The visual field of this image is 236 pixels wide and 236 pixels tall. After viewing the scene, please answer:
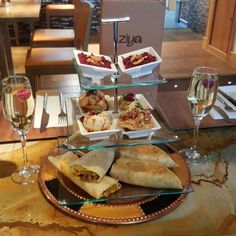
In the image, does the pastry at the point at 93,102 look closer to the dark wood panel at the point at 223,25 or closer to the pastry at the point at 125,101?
the pastry at the point at 125,101

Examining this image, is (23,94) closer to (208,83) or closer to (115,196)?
(115,196)

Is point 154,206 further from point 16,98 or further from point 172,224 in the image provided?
point 16,98

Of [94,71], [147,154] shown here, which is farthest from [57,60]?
[147,154]

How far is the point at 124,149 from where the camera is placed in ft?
2.25

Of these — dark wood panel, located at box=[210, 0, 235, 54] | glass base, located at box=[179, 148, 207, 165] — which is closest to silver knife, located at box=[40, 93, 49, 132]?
glass base, located at box=[179, 148, 207, 165]

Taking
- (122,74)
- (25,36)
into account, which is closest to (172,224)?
(122,74)

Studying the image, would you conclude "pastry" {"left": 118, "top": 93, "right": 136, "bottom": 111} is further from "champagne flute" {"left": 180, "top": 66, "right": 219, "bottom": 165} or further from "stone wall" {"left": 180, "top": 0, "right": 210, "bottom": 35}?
"stone wall" {"left": 180, "top": 0, "right": 210, "bottom": 35}

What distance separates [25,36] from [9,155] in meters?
3.31

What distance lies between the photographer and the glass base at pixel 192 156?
29.5 inches

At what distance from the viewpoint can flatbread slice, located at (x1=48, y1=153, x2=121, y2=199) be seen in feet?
1.99

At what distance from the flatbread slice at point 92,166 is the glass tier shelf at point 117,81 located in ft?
0.46

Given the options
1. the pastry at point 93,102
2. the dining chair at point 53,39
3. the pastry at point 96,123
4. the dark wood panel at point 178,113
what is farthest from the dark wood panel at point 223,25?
the pastry at point 96,123

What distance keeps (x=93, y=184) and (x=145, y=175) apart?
0.34 ft

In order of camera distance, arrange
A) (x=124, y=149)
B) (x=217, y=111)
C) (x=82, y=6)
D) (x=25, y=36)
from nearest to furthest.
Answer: (x=124, y=149), (x=217, y=111), (x=82, y=6), (x=25, y=36)
